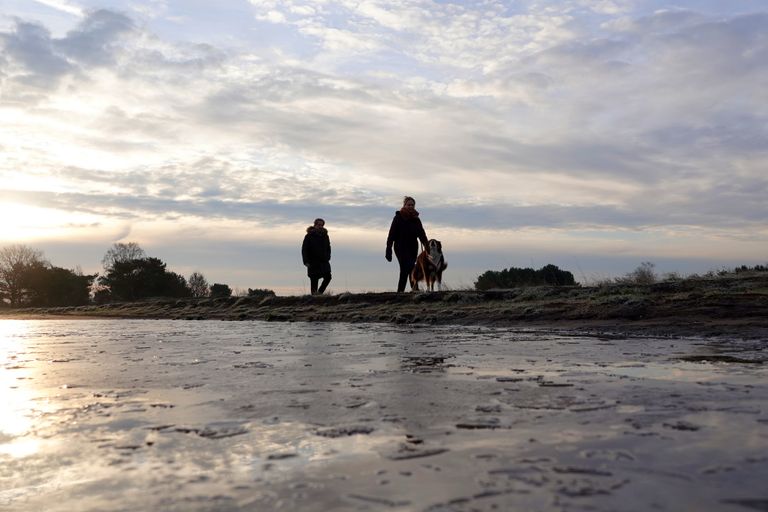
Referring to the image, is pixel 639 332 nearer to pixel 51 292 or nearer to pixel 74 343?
pixel 74 343

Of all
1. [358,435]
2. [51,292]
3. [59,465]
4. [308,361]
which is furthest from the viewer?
[51,292]

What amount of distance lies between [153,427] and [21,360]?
12.8 ft

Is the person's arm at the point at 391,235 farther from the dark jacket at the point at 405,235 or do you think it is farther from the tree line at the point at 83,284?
the tree line at the point at 83,284

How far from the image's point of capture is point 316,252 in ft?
57.0

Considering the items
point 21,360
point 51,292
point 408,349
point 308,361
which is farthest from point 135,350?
point 51,292

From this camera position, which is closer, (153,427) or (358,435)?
(358,435)

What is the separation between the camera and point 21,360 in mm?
6074

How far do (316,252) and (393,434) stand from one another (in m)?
14.8

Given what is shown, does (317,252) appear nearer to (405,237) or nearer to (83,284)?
(405,237)

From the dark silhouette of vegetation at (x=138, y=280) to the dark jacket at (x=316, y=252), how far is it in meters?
25.2

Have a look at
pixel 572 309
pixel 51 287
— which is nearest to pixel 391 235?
pixel 572 309

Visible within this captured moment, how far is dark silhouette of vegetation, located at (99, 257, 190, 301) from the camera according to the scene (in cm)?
3984

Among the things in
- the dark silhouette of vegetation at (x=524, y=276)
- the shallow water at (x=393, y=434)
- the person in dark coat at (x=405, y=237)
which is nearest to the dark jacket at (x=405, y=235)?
the person in dark coat at (x=405, y=237)

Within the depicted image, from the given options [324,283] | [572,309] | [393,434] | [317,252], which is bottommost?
[393,434]
